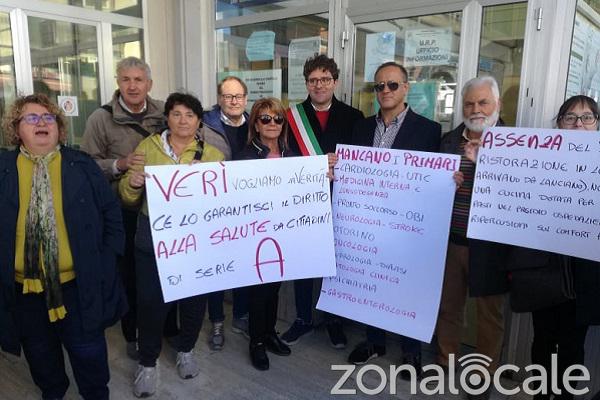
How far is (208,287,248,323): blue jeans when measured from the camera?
10.4 feet

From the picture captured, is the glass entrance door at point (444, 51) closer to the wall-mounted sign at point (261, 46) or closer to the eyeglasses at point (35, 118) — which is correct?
the wall-mounted sign at point (261, 46)

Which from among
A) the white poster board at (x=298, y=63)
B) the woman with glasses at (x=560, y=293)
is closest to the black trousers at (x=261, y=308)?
the woman with glasses at (x=560, y=293)

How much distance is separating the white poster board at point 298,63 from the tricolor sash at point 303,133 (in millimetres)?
951

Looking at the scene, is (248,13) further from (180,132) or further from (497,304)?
(497,304)

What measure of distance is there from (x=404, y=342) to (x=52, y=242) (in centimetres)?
214

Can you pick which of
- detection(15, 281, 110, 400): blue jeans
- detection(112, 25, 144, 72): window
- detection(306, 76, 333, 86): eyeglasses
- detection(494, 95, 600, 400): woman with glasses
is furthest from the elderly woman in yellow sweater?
detection(112, 25, 144, 72): window

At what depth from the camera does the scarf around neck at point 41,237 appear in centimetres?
201

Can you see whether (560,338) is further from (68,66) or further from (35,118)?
(68,66)

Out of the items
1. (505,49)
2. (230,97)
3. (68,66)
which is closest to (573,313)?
(505,49)

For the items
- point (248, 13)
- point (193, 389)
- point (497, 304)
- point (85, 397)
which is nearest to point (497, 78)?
point (497, 304)

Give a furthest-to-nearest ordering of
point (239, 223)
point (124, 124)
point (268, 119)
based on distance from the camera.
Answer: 1. point (124, 124)
2. point (268, 119)
3. point (239, 223)

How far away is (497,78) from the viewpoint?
9.25 feet

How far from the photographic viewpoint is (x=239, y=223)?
2.44 meters

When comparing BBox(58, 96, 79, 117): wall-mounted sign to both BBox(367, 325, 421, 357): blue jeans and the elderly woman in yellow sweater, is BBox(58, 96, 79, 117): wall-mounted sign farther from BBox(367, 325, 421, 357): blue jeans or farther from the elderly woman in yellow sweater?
BBox(367, 325, 421, 357): blue jeans
